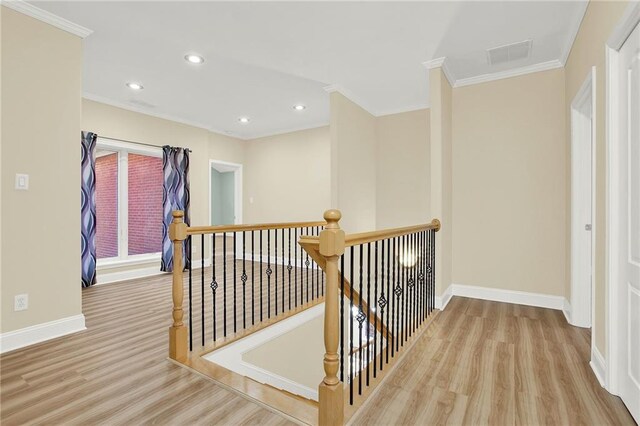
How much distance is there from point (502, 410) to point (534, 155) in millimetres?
2894

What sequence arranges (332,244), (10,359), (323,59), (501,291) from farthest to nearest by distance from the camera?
(501,291) < (323,59) < (10,359) < (332,244)

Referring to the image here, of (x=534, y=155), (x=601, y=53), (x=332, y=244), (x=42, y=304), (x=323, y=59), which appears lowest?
(x=42, y=304)

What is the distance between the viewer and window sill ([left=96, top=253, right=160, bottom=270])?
187 inches

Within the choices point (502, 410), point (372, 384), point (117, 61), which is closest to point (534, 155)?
point (502, 410)

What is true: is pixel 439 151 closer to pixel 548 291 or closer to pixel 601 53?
pixel 601 53

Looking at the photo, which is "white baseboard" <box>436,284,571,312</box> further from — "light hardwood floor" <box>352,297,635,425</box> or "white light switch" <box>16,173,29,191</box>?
"white light switch" <box>16,173,29,191</box>

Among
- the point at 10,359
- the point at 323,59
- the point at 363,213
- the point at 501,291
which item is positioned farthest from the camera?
the point at 363,213

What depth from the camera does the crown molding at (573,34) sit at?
8.20 feet

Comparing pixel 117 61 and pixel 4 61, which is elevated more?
pixel 117 61

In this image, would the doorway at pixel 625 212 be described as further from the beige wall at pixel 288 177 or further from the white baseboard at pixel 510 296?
the beige wall at pixel 288 177

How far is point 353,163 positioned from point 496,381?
10.4ft

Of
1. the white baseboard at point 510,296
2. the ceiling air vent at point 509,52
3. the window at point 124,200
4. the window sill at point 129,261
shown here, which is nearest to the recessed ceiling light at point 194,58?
the window at point 124,200

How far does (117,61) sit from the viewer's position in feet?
11.6

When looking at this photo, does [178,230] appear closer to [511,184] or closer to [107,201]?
[511,184]
